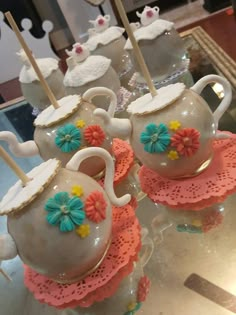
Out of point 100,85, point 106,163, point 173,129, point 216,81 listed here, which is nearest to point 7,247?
point 106,163

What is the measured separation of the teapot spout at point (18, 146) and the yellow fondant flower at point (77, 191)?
0.65 feet

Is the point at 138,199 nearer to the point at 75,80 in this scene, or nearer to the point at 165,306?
the point at 165,306

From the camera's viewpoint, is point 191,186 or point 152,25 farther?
point 152,25

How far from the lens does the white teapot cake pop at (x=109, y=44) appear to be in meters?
1.12

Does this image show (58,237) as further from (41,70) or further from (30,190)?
(41,70)

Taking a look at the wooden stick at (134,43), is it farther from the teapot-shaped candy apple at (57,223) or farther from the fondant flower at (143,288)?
the fondant flower at (143,288)

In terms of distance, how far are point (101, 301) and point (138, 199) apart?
0.20 metres

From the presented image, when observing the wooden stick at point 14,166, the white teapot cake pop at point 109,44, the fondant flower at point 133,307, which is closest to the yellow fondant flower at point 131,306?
the fondant flower at point 133,307

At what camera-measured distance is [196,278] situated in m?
0.54

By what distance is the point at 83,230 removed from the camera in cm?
54

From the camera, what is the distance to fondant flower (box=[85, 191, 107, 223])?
1.78 ft

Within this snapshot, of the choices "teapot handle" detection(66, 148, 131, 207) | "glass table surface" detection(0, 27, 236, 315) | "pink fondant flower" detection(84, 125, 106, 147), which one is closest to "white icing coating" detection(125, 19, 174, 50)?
"glass table surface" detection(0, 27, 236, 315)

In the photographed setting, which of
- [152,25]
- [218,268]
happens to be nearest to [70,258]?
[218,268]

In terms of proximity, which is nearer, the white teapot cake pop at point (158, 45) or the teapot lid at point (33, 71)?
the white teapot cake pop at point (158, 45)
